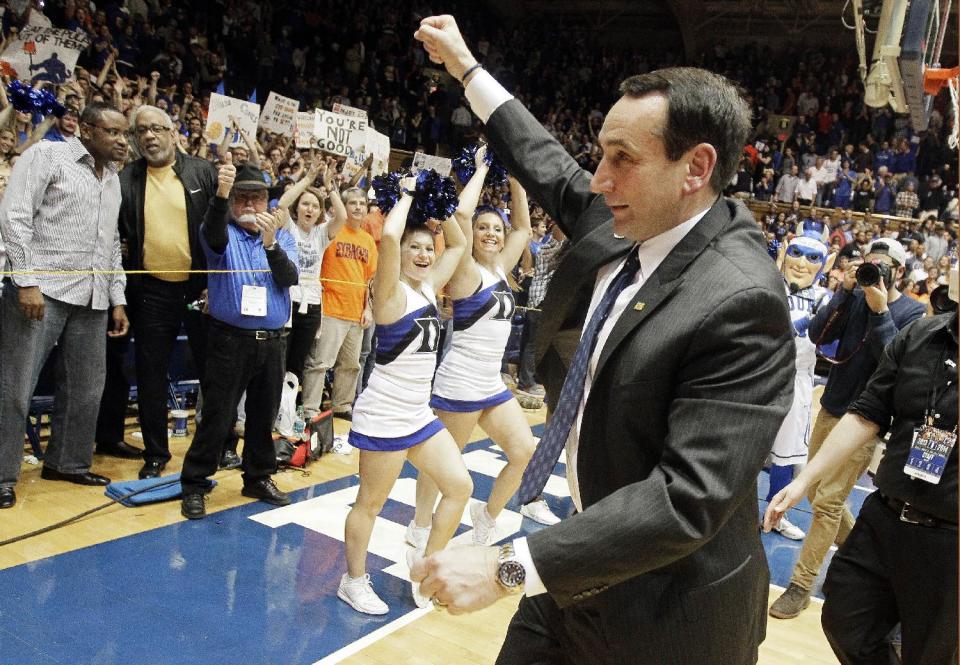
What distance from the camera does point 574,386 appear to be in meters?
1.61

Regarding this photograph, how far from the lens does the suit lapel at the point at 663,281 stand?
4.84 ft

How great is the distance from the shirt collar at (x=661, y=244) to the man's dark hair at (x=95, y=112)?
13.2 ft

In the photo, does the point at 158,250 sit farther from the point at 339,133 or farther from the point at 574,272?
the point at 574,272

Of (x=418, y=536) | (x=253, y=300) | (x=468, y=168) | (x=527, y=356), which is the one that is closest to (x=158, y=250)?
(x=253, y=300)

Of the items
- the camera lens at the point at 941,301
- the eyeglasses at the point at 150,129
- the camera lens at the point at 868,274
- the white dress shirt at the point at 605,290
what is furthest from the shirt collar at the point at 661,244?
the eyeglasses at the point at 150,129

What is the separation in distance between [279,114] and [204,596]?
20.6 ft

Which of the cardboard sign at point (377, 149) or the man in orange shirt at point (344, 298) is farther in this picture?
the cardboard sign at point (377, 149)

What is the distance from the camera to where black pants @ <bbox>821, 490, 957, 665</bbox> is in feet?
8.03

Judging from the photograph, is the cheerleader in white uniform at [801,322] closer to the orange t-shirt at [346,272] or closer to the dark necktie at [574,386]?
the orange t-shirt at [346,272]

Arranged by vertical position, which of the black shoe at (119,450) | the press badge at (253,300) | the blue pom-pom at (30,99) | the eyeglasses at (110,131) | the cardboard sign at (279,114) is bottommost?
the black shoe at (119,450)

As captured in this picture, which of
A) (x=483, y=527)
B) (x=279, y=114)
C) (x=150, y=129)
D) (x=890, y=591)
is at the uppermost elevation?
(x=279, y=114)

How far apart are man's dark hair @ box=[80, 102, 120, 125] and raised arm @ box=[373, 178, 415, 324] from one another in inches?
82.2

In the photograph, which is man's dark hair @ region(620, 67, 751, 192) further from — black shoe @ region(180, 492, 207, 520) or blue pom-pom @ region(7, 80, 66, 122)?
blue pom-pom @ region(7, 80, 66, 122)

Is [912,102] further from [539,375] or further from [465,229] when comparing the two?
[539,375]
